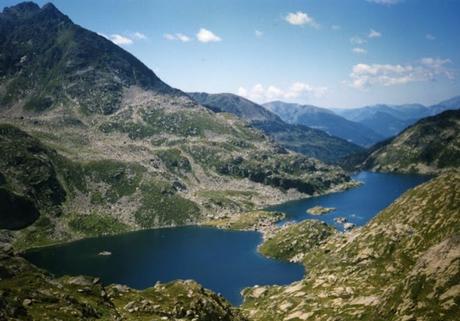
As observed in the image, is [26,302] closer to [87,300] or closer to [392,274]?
[87,300]

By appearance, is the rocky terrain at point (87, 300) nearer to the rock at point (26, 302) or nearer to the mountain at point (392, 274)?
the rock at point (26, 302)

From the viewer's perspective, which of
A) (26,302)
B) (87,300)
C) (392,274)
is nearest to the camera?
(26,302)

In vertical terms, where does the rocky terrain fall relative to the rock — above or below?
below

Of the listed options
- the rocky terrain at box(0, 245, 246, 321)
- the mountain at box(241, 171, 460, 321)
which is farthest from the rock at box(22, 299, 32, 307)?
the mountain at box(241, 171, 460, 321)

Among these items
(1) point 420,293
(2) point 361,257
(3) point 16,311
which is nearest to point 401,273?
(2) point 361,257

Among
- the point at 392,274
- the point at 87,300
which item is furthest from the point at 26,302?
the point at 392,274

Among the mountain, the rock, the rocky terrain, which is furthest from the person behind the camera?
the rock

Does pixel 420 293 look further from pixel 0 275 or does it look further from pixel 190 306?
pixel 0 275

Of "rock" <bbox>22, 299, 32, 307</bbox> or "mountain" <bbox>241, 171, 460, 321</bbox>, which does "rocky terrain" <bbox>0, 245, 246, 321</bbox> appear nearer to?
"rock" <bbox>22, 299, 32, 307</bbox>
